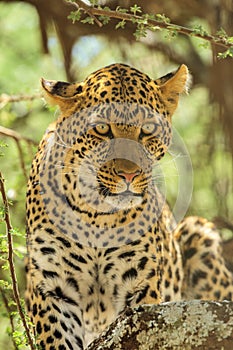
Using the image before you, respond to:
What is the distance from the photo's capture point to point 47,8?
38.0 ft

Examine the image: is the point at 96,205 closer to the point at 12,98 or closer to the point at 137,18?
the point at 137,18

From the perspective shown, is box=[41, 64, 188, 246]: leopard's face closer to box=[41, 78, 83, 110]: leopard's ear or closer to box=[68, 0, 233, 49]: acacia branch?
box=[41, 78, 83, 110]: leopard's ear

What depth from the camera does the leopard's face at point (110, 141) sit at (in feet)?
23.1

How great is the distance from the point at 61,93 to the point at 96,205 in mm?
868

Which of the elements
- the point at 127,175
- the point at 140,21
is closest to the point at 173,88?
the point at 127,175

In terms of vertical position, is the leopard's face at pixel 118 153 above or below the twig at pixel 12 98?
below

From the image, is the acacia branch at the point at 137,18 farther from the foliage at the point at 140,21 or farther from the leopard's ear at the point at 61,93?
the leopard's ear at the point at 61,93

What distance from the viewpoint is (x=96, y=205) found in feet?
24.5

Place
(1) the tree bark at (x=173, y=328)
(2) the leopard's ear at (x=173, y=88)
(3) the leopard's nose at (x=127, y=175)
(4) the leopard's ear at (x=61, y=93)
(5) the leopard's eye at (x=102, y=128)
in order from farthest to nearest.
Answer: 1. (2) the leopard's ear at (x=173, y=88)
2. (4) the leopard's ear at (x=61, y=93)
3. (5) the leopard's eye at (x=102, y=128)
4. (3) the leopard's nose at (x=127, y=175)
5. (1) the tree bark at (x=173, y=328)

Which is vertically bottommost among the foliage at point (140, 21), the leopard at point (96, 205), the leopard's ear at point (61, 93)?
the leopard at point (96, 205)

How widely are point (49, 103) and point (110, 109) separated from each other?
53 centimetres

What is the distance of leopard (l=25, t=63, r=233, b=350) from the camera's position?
7.12m

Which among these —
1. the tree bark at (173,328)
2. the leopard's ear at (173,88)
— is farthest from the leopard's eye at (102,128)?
the tree bark at (173,328)

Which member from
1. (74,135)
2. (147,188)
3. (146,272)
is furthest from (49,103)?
(146,272)
